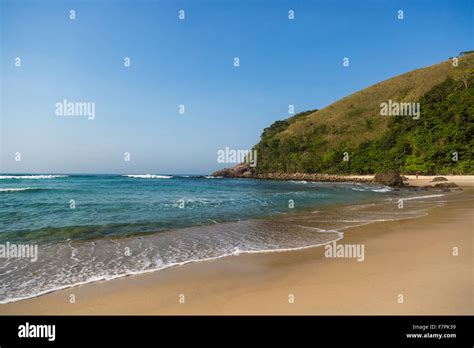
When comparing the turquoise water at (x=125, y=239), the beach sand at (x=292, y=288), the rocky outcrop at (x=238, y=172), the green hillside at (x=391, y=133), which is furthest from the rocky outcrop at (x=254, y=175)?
the beach sand at (x=292, y=288)

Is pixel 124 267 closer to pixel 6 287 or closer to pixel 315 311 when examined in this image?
pixel 6 287

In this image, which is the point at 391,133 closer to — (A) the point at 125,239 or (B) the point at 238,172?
(B) the point at 238,172

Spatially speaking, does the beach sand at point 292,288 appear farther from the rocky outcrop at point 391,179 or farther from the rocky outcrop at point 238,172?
the rocky outcrop at point 238,172

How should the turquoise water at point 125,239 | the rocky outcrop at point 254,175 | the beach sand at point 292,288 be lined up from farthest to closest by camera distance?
the rocky outcrop at point 254,175
the turquoise water at point 125,239
the beach sand at point 292,288

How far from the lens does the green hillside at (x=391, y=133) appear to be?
210ft

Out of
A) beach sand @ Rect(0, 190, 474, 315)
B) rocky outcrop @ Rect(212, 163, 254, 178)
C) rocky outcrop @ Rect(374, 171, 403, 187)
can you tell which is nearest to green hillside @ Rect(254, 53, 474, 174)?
rocky outcrop @ Rect(212, 163, 254, 178)

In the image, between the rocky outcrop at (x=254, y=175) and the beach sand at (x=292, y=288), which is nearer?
the beach sand at (x=292, y=288)

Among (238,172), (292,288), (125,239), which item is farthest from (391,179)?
(238,172)

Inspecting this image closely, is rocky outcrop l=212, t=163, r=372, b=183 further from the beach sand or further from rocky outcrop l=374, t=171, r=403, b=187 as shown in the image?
the beach sand

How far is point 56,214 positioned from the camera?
15.2 m

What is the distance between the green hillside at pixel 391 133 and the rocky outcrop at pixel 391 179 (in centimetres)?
1747

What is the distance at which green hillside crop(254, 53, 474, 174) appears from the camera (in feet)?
210

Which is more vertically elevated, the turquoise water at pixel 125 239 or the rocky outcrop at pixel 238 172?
the rocky outcrop at pixel 238 172
